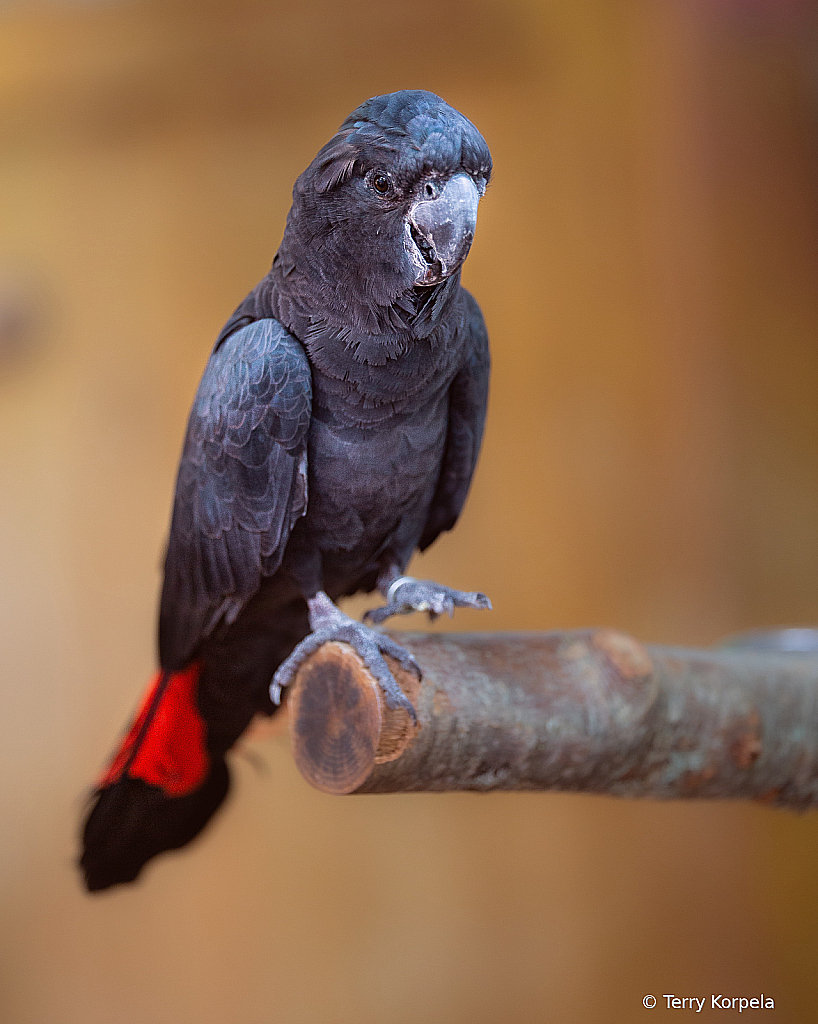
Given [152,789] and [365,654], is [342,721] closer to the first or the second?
[365,654]

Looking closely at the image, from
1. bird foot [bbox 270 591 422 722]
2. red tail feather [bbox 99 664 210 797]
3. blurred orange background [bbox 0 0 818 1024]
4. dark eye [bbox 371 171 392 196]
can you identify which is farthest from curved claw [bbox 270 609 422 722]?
dark eye [bbox 371 171 392 196]

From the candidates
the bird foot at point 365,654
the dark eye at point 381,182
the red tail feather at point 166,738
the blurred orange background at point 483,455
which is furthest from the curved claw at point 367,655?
the dark eye at point 381,182

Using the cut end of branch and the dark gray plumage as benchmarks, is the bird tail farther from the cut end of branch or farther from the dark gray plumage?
the cut end of branch

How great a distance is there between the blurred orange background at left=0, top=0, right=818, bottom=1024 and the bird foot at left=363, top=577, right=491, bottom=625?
16.2 inches

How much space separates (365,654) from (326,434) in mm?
290

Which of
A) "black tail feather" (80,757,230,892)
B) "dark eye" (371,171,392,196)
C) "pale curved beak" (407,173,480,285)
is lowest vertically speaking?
"black tail feather" (80,757,230,892)

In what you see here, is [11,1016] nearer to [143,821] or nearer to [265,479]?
[143,821]

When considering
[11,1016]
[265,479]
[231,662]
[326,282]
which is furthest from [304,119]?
[11,1016]

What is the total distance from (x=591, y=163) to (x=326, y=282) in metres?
1.32

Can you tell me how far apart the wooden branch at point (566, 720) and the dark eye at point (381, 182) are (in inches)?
21.4

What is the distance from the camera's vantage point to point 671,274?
2.48 meters

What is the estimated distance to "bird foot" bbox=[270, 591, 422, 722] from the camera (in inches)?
41.8

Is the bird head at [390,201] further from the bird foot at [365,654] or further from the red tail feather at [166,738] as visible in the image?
the red tail feather at [166,738]

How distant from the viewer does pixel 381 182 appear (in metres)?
Result: 0.90
